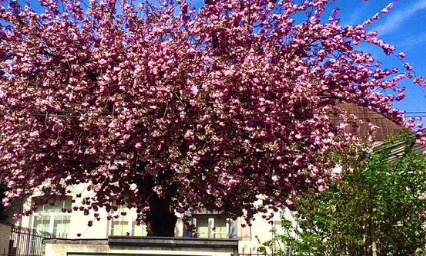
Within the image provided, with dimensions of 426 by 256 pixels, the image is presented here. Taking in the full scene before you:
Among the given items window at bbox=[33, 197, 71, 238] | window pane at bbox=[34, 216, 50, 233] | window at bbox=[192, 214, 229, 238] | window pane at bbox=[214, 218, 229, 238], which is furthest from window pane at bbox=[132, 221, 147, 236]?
window pane at bbox=[34, 216, 50, 233]

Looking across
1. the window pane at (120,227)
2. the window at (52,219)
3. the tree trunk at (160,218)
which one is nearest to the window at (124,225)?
the window pane at (120,227)

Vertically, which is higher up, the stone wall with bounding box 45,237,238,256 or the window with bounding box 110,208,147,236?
the window with bounding box 110,208,147,236

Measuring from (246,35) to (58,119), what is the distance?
6.03 meters

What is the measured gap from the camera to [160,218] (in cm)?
1593

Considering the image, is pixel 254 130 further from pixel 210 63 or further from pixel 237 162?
pixel 210 63

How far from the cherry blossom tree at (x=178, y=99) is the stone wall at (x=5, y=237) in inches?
61.3

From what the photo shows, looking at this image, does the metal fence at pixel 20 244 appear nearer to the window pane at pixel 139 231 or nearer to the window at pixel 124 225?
the window at pixel 124 225

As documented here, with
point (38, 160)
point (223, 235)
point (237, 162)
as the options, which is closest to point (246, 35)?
point (237, 162)

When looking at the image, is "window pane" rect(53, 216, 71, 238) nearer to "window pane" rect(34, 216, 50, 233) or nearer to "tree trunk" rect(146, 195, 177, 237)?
"window pane" rect(34, 216, 50, 233)

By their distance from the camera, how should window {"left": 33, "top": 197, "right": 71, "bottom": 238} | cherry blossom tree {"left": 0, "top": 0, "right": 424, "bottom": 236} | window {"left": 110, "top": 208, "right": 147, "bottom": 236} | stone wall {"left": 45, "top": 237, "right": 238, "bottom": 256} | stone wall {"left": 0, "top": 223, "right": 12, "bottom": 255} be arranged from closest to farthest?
stone wall {"left": 45, "top": 237, "right": 238, "bottom": 256} < cherry blossom tree {"left": 0, "top": 0, "right": 424, "bottom": 236} < stone wall {"left": 0, "top": 223, "right": 12, "bottom": 255} < window {"left": 110, "top": 208, "right": 147, "bottom": 236} < window {"left": 33, "top": 197, "right": 71, "bottom": 238}

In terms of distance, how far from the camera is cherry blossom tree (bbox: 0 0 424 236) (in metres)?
14.1

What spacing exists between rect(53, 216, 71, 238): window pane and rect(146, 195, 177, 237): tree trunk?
943 centimetres

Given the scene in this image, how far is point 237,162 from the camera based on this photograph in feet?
47.0

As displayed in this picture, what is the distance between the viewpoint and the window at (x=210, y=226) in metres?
22.6
